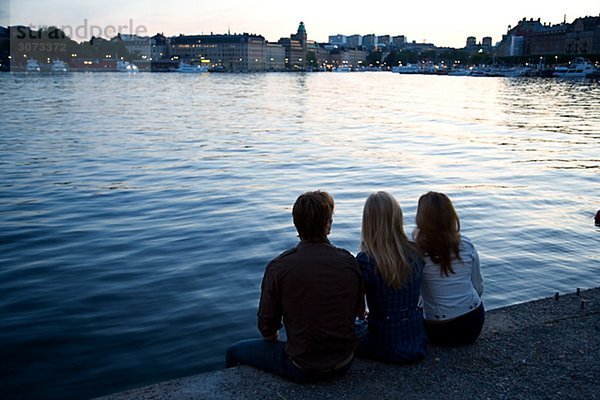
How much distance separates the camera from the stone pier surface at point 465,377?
483cm

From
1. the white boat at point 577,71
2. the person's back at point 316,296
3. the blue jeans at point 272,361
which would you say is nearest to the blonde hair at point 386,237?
the person's back at point 316,296

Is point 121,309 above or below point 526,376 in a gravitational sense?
below

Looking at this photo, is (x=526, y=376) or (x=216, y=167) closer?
(x=526, y=376)

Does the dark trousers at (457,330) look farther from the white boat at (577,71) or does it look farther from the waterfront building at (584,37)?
the waterfront building at (584,37)

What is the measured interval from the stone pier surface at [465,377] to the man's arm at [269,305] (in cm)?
43

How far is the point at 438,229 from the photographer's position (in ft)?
16.7

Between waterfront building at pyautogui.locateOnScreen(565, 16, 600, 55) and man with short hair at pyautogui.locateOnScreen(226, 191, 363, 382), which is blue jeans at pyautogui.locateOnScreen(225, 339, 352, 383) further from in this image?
waterfront building at pyautogui.locateOnScreen(565, 16, 600, 55)

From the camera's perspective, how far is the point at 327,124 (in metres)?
39.2

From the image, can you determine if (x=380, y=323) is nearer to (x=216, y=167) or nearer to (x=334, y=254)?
(x=334, y=254)

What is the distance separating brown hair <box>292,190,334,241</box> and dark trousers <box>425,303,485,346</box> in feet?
5.01

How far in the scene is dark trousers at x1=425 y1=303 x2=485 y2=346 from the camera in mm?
5449

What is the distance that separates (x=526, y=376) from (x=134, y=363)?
426cm

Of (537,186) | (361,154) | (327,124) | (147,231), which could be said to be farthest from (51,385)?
(327,124)

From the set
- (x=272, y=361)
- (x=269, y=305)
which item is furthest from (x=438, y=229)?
(x=272, y=361)
